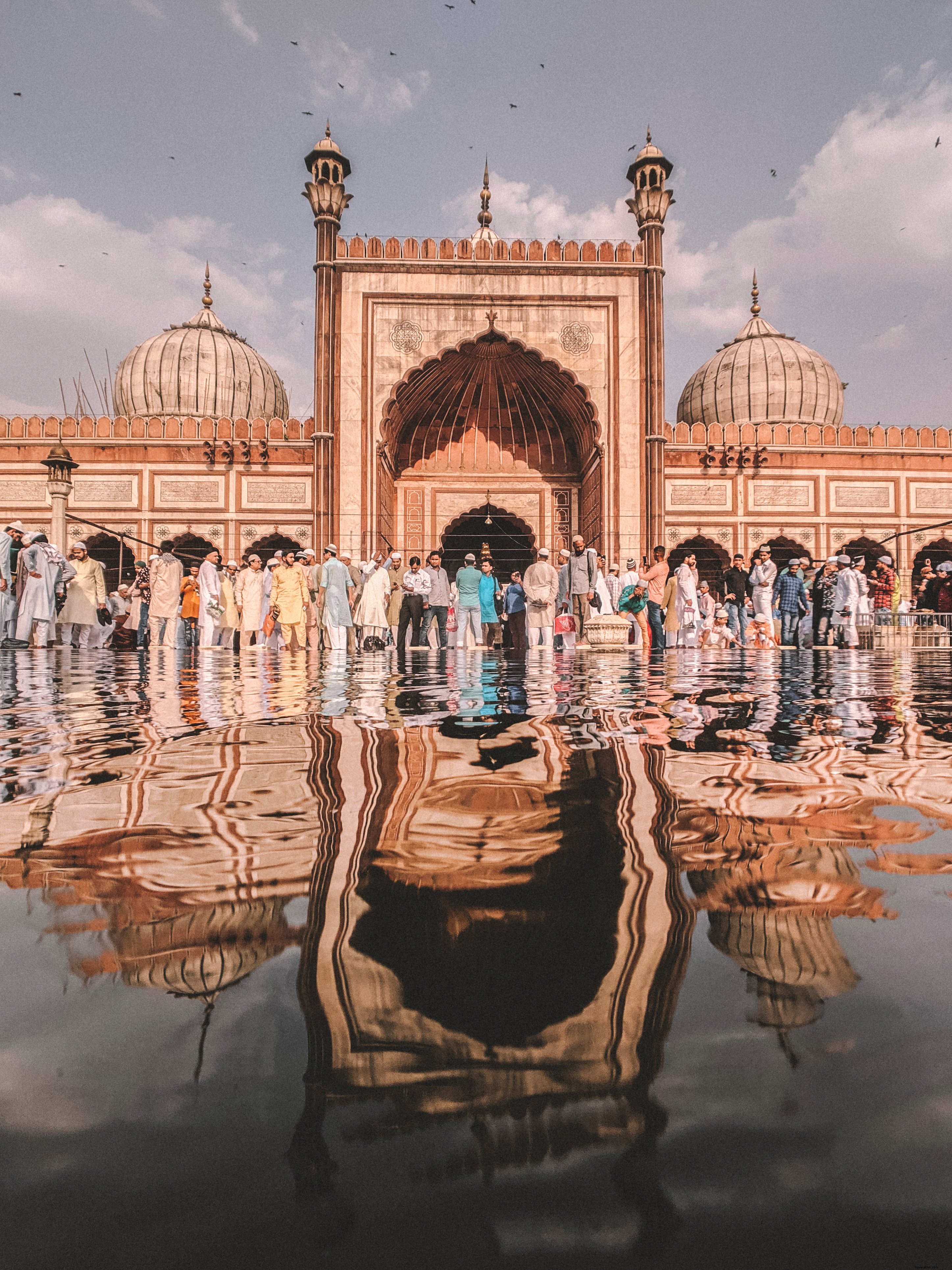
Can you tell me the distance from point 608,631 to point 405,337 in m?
7.22

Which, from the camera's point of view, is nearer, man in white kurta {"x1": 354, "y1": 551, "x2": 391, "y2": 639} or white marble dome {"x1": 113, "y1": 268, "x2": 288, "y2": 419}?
man in white kurta {"x1": 354, "y1": 551, "x2": 391, "y2": 639}

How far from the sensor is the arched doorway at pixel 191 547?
13320 millimetres

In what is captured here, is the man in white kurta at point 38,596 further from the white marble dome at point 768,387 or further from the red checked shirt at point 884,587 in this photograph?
the white marble dome at point 768,387

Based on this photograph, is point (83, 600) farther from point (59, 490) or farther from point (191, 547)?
point (191, 547)

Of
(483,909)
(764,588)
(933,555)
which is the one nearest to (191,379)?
(764,588)

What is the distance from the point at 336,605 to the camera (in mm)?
7758

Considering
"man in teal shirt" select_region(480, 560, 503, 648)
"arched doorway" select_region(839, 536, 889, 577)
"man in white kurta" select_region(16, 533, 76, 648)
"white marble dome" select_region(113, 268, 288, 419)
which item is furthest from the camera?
"white marble dome" select_region(113, 268, 288, 419)

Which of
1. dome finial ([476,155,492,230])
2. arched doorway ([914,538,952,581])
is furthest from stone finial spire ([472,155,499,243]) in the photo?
arched doorway ([914,538,952,581])

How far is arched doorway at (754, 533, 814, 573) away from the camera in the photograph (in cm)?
1364

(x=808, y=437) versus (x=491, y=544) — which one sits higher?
(x=808, y=437)

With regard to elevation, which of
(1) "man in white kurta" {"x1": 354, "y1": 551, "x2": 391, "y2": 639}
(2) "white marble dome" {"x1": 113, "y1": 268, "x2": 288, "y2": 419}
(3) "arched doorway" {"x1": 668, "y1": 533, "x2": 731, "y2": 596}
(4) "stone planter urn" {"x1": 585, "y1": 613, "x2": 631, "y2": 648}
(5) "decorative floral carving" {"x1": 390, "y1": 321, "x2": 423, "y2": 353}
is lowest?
(4) "stone planter urn" {"x1": 585, "y1": 613, "x2": 631, "y2": 648}

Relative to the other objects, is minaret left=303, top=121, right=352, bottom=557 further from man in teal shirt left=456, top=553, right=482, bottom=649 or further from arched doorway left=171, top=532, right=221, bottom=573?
man in teal shirt left=456, top=553, right=482, bottom=649

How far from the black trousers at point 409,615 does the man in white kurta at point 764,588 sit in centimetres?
381

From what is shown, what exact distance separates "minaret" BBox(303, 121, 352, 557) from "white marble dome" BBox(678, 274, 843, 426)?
28.4 feet
